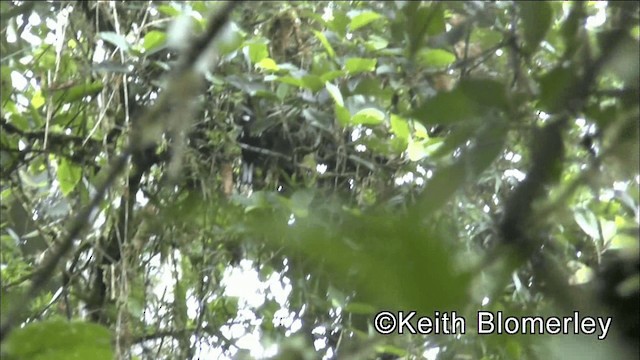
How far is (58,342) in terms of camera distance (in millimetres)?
337

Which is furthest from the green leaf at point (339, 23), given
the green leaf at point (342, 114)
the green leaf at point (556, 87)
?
the green leaf at point (556, 87)

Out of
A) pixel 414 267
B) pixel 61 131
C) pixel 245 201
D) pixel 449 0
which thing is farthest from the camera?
pixel 61 131

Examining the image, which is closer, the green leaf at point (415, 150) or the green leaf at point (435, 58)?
the green leaf at point (435, 58)

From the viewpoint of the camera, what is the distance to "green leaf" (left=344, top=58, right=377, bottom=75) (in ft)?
2.51

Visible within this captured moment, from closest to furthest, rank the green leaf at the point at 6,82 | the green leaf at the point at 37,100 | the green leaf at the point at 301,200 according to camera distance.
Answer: the green leaf at the point at 301,200, the green leaf at the point at 6,82, the green leaf at the point at 37,100

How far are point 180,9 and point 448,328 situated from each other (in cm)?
55

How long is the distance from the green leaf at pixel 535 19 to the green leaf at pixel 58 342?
0.23 metres

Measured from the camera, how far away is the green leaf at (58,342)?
1.06 ft

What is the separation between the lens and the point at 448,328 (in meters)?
0.27

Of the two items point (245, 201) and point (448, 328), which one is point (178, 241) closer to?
point (245, 201)

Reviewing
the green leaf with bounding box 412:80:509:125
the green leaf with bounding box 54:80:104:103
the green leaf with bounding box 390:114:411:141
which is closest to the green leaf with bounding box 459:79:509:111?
the green leaf with bounding box 412:80:509:125

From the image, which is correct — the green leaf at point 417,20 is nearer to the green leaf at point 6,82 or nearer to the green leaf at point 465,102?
the green leaf at point 465,102

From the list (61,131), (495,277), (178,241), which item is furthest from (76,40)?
(495,277)

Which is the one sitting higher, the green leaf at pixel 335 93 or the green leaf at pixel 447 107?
the green leaf at pixel 335 93
